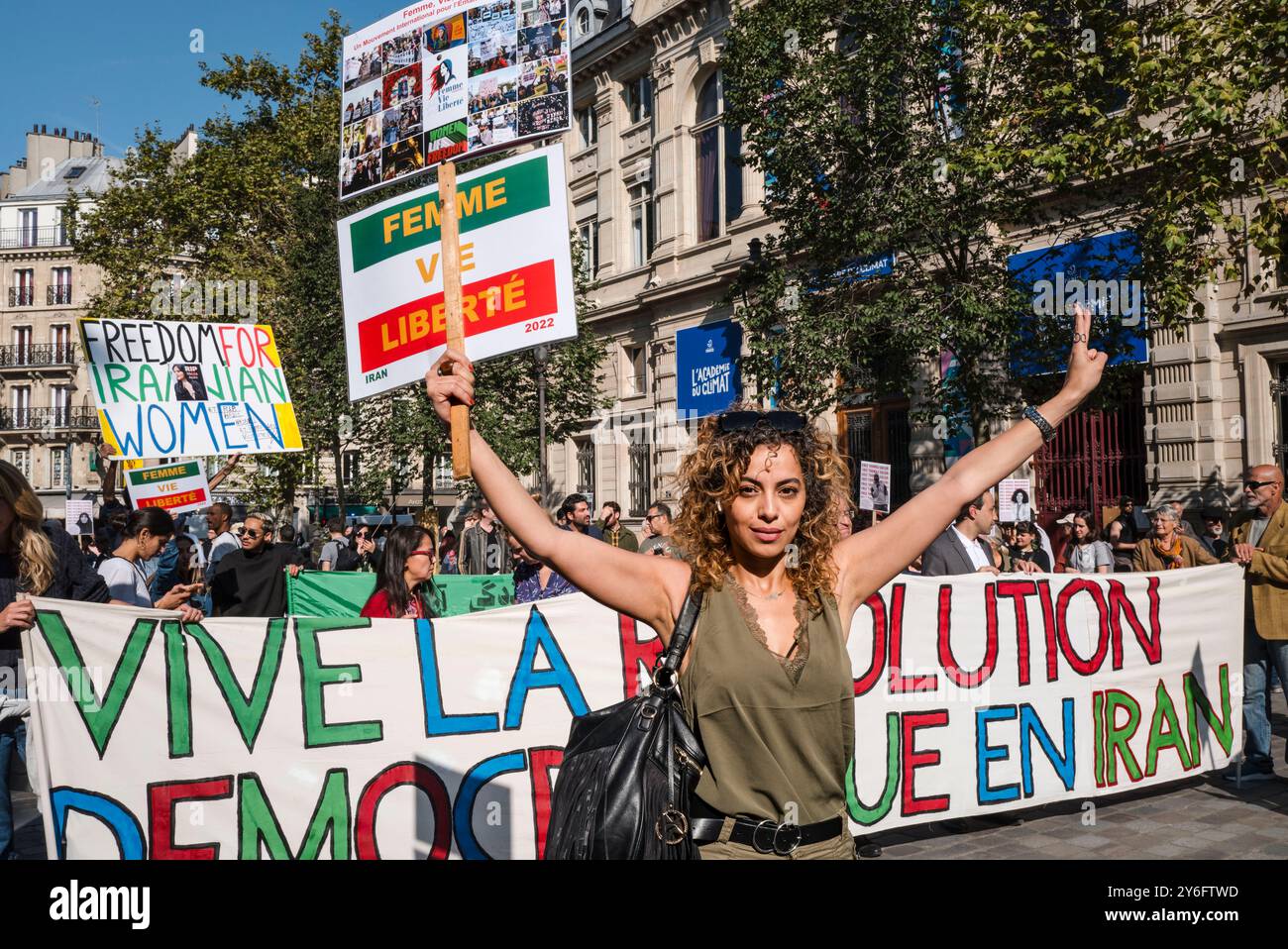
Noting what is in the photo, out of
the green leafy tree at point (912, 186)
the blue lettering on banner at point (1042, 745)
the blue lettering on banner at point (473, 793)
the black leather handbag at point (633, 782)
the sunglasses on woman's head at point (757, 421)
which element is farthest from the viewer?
the green leafy tree at point (912, 186)

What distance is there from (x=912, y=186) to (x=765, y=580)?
1401 cm

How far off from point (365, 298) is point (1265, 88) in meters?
9.31

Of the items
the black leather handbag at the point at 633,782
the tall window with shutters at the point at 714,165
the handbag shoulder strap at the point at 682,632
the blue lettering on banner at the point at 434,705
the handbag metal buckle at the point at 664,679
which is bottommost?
the blue lettering on banner at the point at 434,705

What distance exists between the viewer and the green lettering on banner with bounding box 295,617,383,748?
5199mm

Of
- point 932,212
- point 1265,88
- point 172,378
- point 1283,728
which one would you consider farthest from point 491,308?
point 932,212

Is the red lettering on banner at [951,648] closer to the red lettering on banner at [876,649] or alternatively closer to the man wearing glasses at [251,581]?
the red lettering on banner at [876,649]

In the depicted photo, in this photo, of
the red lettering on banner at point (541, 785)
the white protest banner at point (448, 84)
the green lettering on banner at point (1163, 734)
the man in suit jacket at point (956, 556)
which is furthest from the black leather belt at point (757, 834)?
the green lettering on banner at point (1163, 734)

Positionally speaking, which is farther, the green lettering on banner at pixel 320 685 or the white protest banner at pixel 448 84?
the green lettering on banner at pixel 320 685

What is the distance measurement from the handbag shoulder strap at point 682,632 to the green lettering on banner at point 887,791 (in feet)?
13.0

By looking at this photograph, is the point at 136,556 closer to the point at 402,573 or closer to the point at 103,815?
the point at 402,573

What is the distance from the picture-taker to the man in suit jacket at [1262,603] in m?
7.52

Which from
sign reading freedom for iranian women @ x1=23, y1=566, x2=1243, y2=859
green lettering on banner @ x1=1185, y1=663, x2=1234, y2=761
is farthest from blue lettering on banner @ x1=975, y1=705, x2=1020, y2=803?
green lettering on banner @ x1=1185, y1=663, x2=1234, y2=761

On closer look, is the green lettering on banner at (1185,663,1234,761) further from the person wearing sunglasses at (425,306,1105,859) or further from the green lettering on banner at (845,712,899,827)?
the person wearing sunglasses at (425,306,1105,859)

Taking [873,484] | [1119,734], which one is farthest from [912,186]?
[1119,734]
